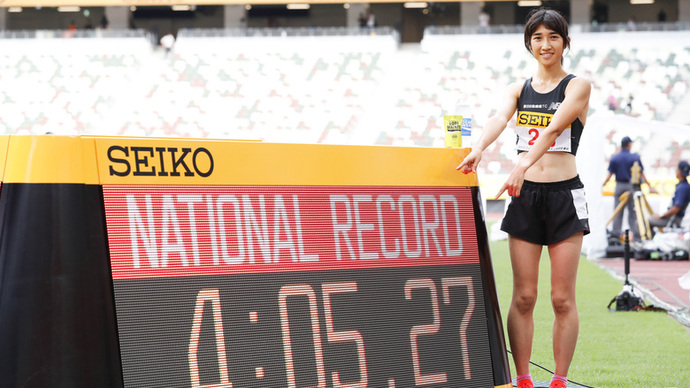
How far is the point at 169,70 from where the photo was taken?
3100 centimetres

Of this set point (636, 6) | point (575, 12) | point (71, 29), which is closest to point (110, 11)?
point (71, 29)

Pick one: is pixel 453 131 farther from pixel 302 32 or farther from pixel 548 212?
pixel 302 32

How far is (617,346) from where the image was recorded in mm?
5402

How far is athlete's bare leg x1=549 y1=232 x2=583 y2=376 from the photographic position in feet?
10.0

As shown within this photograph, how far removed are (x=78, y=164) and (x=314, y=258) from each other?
75 centimetres

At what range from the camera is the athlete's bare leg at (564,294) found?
10.0 ft

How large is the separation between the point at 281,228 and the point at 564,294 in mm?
1220

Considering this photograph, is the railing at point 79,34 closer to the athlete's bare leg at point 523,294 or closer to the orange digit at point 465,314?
the athlete's bare leg at point 523,294

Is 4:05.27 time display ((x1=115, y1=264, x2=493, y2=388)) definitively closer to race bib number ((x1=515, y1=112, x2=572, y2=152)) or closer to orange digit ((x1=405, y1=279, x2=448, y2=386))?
orange digit ((x1=405, y1=279, x2=448, y2=386))

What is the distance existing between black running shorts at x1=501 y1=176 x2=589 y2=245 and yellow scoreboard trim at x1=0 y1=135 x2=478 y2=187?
0.37 metres

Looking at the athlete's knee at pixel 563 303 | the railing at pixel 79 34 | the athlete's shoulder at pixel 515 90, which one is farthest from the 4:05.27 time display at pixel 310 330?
the railing at pixel 79 34

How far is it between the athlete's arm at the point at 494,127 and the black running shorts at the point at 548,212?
24 cm

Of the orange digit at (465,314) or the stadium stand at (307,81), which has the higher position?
the stadium stand at (307,81)

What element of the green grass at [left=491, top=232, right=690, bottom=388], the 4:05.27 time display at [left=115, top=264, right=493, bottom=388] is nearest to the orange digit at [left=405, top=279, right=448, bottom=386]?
the 4:05.27 time display at [left=115, top=264, right=493, bottom=388]
